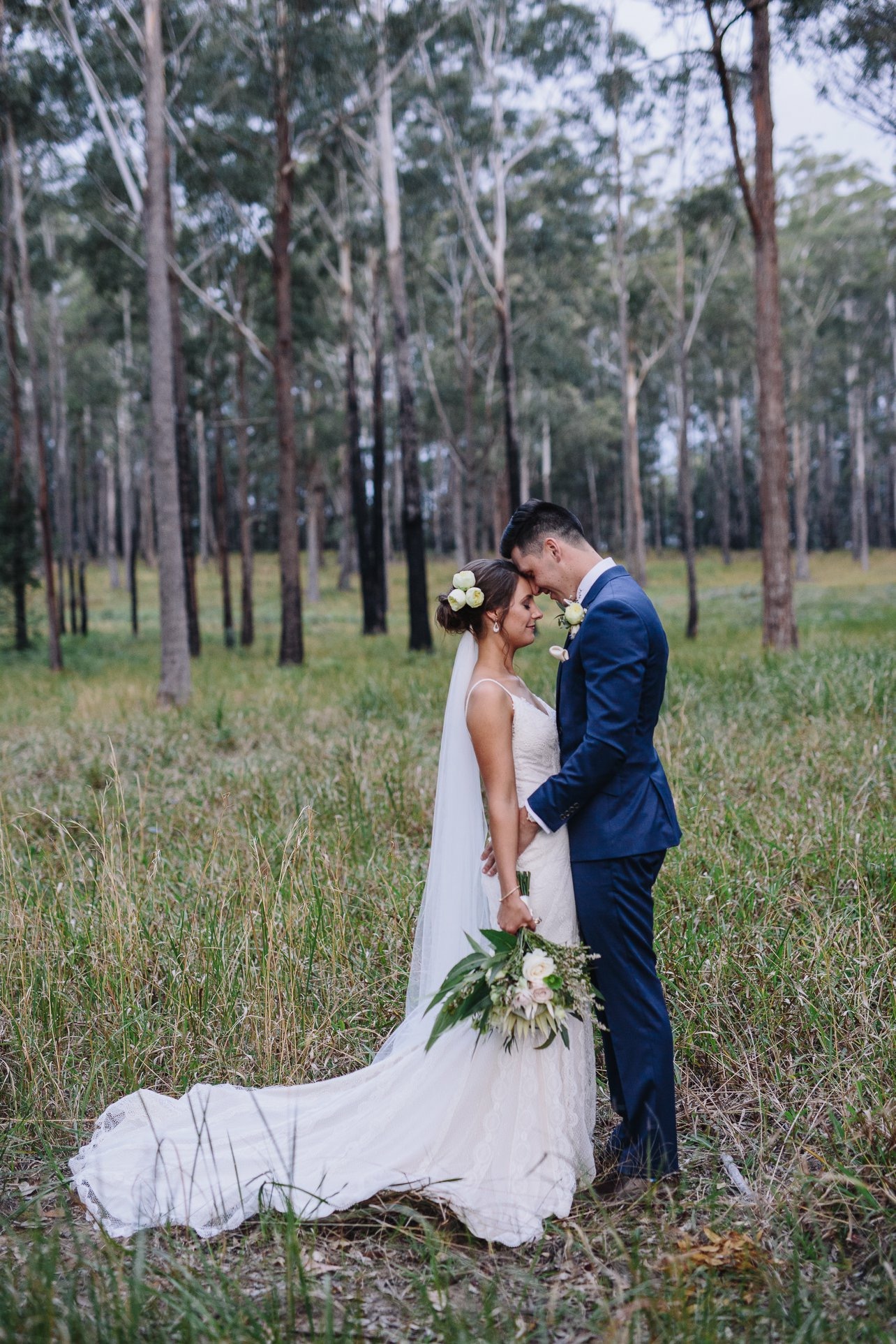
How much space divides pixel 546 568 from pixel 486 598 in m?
0.24

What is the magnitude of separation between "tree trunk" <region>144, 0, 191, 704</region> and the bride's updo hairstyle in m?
10.5

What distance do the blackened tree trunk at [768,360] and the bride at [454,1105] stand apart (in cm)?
1121

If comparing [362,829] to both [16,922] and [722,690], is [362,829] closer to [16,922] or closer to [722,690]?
[16,922]

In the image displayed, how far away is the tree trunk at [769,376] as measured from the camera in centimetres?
1359

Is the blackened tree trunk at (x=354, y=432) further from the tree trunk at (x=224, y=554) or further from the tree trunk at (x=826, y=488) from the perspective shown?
the tree trunk at (x=826, y=488)

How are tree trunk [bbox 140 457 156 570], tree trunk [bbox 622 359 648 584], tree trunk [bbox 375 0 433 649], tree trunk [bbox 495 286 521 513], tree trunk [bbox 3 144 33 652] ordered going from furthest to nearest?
tree trunk [bbox 140 457 156 570] → tree trunk [bbox 622 359 648 584] → tree trunk [bbox 495 286 521 513] → tree trunk [bbox 3 144 33 652] → tree trunk [bbox 375 0 433 649]

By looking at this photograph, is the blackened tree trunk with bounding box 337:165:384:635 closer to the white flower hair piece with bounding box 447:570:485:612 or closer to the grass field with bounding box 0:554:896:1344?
the grass field with bounding box 0:554:896:1344

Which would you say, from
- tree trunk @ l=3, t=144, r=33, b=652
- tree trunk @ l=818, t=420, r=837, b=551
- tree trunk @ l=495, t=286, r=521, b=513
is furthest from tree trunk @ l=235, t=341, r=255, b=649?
tree trunk @ l=818, t=420, r=837, b=551

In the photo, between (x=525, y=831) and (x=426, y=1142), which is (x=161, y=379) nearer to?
(x=525, y=831)

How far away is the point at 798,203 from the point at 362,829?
131 feet

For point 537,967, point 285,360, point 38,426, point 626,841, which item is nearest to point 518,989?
point 537,967

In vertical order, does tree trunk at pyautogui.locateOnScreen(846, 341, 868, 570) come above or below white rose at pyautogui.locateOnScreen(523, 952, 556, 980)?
above

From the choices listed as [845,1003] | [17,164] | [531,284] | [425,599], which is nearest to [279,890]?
[845,1003]

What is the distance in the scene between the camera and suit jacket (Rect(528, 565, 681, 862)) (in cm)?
307
